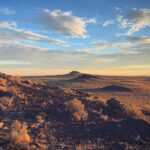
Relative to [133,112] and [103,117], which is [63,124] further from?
[133,112]

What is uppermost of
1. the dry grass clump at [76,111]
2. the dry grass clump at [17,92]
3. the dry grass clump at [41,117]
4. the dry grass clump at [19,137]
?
the dry grass clump at [17,92]

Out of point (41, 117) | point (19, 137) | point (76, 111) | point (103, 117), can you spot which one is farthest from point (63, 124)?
point (19, 137)

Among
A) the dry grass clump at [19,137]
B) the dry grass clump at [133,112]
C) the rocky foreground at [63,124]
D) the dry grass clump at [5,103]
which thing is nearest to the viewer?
the dry grass clump at [19,137]

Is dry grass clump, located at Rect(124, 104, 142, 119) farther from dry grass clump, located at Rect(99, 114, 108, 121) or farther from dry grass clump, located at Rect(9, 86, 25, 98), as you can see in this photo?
dry grass clump, located at Rect(9, 86, 25, 98)

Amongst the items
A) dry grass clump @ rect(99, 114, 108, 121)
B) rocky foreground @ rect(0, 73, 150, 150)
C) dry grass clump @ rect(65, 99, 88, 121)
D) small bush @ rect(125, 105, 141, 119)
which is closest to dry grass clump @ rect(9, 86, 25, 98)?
rocky foreground @ rect(0, 73, 150, 150)

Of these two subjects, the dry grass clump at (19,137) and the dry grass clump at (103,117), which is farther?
the dry grass clump at (103,117)

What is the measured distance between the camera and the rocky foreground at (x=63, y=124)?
17734 millimetres

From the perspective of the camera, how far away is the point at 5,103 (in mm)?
25000

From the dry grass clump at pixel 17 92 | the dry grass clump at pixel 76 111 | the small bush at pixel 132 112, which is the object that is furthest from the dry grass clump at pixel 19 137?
the dry grass clump at pixel 17 92

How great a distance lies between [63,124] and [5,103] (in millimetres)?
5566

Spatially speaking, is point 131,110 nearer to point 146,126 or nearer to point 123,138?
point 146,126

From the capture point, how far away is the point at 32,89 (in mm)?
31031

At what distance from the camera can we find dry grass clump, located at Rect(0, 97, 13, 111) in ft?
78.8

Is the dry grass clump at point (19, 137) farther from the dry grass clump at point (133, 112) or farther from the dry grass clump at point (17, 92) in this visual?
the dry grass clump at point (17, 92)
